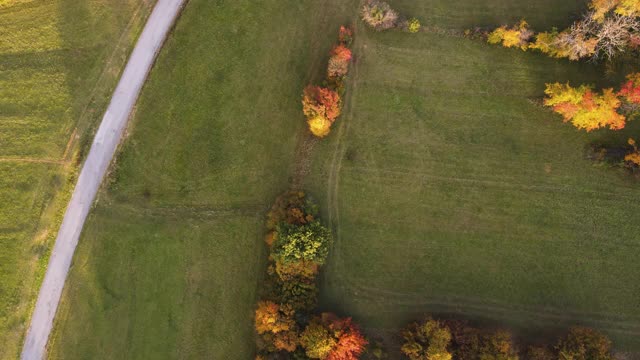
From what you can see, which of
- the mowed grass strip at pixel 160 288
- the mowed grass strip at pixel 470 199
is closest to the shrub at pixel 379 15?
the mowed grass strip at pixel 470 199

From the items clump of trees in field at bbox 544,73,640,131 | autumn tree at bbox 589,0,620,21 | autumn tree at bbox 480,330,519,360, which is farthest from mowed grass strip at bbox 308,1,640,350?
autumn tree at bbox 589,0,620,21

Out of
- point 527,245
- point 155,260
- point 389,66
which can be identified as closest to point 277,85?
point 389,66

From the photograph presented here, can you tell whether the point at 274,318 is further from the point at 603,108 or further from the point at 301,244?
the point at 603,108

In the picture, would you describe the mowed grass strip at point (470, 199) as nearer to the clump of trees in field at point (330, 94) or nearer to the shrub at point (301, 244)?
the clump of trees in field at point (330, 94)

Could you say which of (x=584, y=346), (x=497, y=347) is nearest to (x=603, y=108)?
(x=584, y=346)

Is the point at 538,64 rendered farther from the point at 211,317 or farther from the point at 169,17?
the point at 211,317
